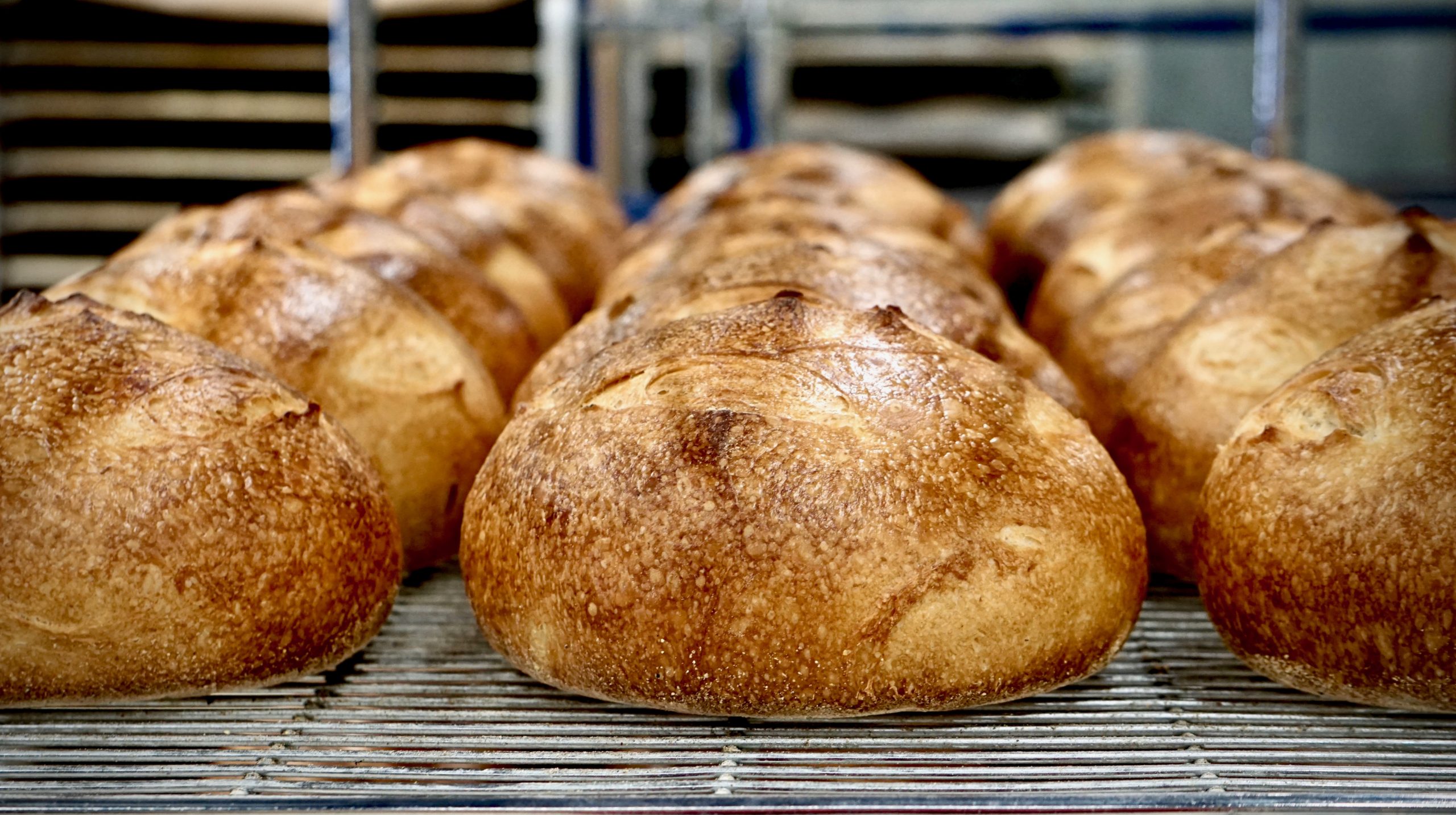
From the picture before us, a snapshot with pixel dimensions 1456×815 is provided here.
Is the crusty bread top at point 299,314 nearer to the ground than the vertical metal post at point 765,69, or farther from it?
nearer to the ground

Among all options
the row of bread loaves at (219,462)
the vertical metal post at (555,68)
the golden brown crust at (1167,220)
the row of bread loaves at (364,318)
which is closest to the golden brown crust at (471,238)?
the row of bread loaves at (364,318)

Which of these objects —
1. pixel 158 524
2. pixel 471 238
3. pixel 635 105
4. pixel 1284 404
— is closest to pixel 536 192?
pixel 471 238

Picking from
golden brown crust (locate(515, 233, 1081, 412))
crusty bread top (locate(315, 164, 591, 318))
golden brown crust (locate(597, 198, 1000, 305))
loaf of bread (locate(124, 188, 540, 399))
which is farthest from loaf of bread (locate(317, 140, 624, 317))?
golden brown crust (locate(515, 233, 1081, 412))

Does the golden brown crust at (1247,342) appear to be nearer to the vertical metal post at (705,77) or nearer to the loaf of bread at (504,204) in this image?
the loaf of bread at (504,204)

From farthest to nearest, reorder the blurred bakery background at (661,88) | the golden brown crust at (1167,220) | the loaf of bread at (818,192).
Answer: the blurred bakery background at (661,88) < the loaf of bread at (818,192) < the golden brown crust at (1167,220)

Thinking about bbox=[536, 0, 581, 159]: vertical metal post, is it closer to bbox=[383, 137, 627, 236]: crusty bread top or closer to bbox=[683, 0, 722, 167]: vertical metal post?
bbox=[683, 0, 722, 167]: vertical metal post

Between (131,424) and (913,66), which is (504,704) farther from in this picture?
(913,66)

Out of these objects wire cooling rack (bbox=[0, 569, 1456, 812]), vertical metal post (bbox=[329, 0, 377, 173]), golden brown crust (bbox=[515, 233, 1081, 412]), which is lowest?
wire cooling rack (bbox=[0, 569, 1456, 812])
